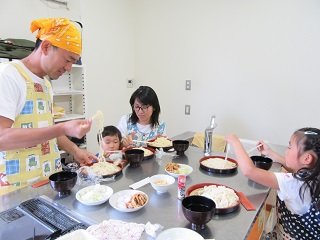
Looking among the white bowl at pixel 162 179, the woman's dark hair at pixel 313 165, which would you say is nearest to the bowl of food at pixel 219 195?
the white bowl at pixel 162 179

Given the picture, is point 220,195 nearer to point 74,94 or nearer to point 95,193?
point 95,193

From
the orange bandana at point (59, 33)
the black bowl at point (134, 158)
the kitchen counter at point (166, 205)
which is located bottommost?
the kitchen counter at point (166, 205)

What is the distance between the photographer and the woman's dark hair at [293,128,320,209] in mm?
1099

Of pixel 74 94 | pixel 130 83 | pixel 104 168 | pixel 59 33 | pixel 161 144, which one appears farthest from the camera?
pixel 130 83

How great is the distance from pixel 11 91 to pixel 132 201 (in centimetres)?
79

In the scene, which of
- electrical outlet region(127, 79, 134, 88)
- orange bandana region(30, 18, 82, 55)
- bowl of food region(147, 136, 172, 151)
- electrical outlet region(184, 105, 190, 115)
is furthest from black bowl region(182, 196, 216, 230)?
electrical outlet region(127, 79, 134, 88)

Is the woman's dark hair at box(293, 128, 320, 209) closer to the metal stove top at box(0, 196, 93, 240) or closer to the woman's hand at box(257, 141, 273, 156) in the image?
the woman's hand at box(257, 141, 273, 156)

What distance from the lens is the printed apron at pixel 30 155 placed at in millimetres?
1221

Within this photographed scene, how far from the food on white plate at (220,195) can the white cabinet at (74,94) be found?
2.10m

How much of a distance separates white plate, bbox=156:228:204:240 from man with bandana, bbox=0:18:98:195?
0.57 m

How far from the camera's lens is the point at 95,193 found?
109cm

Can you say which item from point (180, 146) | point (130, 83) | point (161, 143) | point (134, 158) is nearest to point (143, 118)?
point (161, 143)

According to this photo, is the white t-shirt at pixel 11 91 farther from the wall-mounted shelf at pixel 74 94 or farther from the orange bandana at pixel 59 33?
the wall-mounted shelf at pixel 74 94

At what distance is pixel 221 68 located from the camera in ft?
10.1
